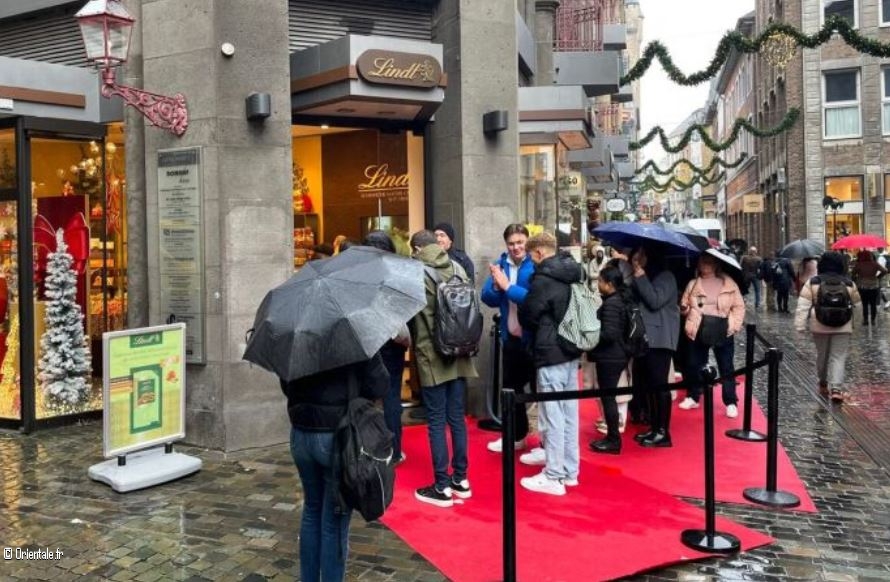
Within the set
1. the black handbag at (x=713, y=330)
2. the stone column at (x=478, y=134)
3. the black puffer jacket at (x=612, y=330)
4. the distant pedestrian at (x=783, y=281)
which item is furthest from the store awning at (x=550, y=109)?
the distant pedestrian at (x=783, y=281)

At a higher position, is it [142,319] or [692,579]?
[142,319]

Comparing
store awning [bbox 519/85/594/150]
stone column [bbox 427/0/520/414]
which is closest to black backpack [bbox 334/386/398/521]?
stone column [bbox 427/0/520/414]

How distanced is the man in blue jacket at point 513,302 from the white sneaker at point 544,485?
0.76m

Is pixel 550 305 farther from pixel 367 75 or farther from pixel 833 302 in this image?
pixel 833 302

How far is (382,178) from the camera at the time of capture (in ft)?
32.8

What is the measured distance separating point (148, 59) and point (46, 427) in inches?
160

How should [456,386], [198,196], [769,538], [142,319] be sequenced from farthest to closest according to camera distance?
[142,319]
[198,196]
[456,386]
[769,538]

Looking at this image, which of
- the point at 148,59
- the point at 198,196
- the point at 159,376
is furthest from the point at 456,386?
the point at 148,59

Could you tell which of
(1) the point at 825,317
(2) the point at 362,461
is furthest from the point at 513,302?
(1) the point at 825,317

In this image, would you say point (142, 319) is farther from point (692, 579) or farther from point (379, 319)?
point (692, 579)

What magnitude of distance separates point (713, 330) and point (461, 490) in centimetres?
359

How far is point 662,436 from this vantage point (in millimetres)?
7520

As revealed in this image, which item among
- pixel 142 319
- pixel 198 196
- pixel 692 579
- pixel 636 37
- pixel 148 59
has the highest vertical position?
pixel 636 37

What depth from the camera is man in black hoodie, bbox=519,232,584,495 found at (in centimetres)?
582
